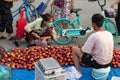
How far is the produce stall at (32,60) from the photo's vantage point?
6.79 m

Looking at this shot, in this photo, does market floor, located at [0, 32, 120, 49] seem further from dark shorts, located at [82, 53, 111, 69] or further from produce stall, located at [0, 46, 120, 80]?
dark shorts, located at [82, 53, 111, 69]

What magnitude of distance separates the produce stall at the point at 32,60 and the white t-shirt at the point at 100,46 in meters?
0.56

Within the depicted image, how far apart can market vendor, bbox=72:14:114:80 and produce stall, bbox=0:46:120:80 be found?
353 mm

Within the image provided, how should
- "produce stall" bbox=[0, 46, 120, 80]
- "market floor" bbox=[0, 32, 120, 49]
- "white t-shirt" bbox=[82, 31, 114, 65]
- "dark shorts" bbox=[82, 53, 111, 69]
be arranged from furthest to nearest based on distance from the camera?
"market floor" bbox=[0, 32, 120, 49], "produce stall" bbox=[0, 46, 120, 80], "dark shorts" bbox=[82, 53, 111, 69], "white t-shirt" bbox=[82, 31, 114, 65]

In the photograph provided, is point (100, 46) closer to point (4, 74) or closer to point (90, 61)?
point (90, 61)

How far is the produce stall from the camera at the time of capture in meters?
6.79

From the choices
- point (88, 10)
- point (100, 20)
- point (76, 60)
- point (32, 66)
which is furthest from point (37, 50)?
point (88, 10)

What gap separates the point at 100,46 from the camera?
6.30m

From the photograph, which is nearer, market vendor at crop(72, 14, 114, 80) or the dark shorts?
market vendor at crop(72, 14, 114, 80)

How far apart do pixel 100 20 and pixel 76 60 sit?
37.2 inches

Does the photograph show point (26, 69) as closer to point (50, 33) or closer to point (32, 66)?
point (32, 66)

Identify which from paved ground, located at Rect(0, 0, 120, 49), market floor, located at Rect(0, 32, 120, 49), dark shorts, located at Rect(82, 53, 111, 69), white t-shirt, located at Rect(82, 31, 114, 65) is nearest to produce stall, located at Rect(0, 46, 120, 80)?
dark shorts, located at Rect(82, 53, 111, 69)

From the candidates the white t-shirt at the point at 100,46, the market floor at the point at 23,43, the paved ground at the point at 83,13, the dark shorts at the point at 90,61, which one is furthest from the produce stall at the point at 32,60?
the paved ground at the point at 83,13

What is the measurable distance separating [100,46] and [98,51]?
124 mm
